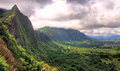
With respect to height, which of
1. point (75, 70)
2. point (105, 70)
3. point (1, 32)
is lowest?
point (105, 70)

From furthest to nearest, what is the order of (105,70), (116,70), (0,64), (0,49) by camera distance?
(105,70), (116,70), (0,49), (0,64)

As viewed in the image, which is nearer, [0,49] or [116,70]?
[0,49]

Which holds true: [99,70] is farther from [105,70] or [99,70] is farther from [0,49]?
[0,49]

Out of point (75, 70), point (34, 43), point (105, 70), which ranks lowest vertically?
point (105, 70)

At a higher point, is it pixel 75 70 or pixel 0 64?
pixel 0 64

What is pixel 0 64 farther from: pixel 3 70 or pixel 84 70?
pixel 84 70

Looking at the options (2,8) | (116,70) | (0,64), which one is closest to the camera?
(0,64)

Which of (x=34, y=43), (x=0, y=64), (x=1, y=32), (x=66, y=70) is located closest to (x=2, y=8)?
(x=34, y=43)

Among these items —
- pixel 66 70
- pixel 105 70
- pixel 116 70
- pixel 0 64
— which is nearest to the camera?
pixel 0 64

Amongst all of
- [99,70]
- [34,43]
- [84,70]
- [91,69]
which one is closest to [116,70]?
[99,70]
